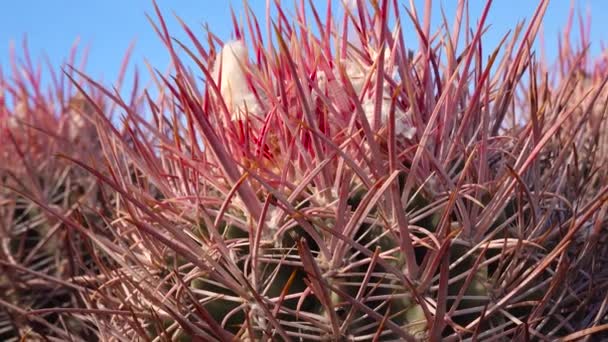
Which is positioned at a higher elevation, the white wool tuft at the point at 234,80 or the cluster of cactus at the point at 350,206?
the white wool tuft at the point at 234,80

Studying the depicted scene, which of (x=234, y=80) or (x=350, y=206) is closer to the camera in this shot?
(x=350, y=206)

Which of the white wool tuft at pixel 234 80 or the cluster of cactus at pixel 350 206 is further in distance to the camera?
the white wool tuft at pixel 234 80

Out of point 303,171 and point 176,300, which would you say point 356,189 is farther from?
point 176,300

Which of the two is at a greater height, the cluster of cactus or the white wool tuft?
the white wool tuft

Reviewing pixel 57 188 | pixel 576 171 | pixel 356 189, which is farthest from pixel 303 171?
pixel 57 188

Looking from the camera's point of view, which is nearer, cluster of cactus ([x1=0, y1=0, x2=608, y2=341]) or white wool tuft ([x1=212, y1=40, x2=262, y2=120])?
cluster of cactus ([x1=0, y1=0, x2=608, y2=341])

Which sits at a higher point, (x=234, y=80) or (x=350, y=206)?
(x=234, y=80)
